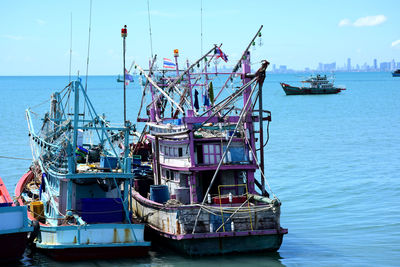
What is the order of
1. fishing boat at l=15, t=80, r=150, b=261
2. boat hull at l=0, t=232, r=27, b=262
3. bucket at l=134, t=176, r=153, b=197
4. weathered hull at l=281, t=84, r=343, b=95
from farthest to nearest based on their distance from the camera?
1. weathered hull at l=281, t=84, r=343, b=95
2. bucket at l=134, t=176, r=153, b=197
3. fishing boat at l=15, t=80, r=150, b=261
4. boat hull at l=0, t=232, r=27, b=262

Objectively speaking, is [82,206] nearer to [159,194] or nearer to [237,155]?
[159,194]

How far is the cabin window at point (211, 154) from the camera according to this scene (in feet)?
89.4

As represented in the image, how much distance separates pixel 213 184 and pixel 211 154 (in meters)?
1.57

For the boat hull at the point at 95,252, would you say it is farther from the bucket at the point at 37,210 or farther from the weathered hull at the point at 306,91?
the weathered hull at the point at 306,91

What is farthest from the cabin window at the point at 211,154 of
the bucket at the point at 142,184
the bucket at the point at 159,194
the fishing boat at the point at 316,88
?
the fishing boat at the point at 316,88

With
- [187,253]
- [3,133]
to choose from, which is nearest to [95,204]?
[187,253]

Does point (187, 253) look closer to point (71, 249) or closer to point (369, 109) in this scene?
point (71, 249)

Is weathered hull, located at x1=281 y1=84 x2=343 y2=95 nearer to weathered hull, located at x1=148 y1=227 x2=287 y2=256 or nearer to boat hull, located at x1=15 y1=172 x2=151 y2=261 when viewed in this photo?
weathered hull, located at x1=148 y1=227 x2=287 y2=256

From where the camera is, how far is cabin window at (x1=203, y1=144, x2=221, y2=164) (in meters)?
27.2

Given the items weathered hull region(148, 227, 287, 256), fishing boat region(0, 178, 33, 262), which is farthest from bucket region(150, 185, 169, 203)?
fishing boat region(0, 178, 33, 262)

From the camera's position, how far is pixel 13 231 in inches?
920

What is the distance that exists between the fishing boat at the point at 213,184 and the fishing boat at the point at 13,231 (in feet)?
17.9

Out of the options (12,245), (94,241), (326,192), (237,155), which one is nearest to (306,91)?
(326,192)

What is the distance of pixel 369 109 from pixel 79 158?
8143cm
